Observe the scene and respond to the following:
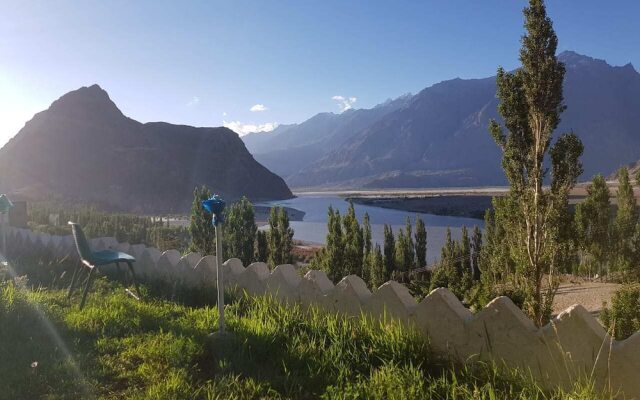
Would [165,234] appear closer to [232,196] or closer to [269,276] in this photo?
[269,276]

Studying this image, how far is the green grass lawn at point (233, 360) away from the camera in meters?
3.48

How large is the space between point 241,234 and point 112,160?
11009 cm

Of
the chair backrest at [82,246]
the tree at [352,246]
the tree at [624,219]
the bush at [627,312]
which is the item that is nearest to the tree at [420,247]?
the tree at [352,246]

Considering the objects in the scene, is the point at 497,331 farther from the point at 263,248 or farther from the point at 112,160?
the point at 112,160

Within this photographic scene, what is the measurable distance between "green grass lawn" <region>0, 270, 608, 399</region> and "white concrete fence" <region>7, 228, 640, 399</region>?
0.16 m

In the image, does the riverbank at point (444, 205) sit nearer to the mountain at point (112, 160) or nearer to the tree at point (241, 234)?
the mountain at point (112, 160)

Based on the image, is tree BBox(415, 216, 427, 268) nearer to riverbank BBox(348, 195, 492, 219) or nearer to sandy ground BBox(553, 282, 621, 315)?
sandy ground BBox(553, 282, 621, 315)

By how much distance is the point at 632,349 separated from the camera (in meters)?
3.22

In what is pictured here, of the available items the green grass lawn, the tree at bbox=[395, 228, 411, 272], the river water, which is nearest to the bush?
the green grass lawn

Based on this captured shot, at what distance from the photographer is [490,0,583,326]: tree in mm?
7246

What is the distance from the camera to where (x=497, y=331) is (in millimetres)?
3805

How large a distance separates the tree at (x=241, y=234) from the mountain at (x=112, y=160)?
84.4 metres

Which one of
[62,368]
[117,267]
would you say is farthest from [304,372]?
[117,267]

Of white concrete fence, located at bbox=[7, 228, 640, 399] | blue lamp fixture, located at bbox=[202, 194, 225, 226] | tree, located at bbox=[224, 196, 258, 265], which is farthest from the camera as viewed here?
tree, located at bbox=[224, 196, 258, 265]
